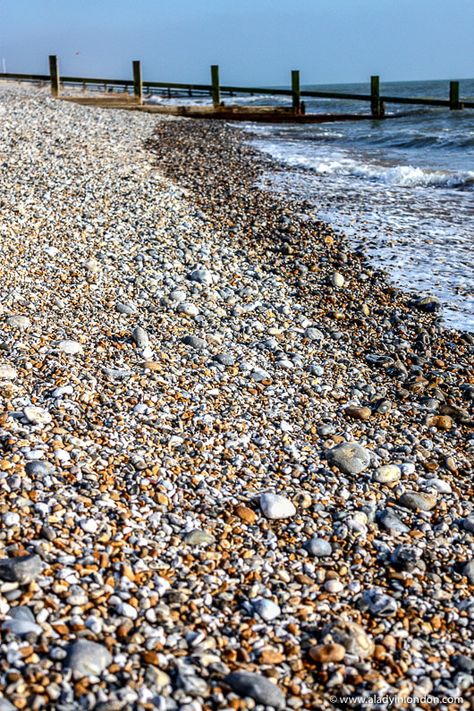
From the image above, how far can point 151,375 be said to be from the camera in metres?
4.09

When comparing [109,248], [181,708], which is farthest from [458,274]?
[181,708]

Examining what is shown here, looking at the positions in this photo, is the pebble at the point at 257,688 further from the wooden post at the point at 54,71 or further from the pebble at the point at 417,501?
the wooden post at the point at 54,71

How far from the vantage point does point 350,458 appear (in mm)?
3406

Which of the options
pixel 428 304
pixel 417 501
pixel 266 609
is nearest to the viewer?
pixel 266 609

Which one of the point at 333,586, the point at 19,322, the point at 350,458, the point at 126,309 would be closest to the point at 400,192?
the point at 126,309

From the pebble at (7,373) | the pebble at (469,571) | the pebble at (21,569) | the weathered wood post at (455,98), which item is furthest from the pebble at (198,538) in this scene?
the weathered wood post at (455,98)

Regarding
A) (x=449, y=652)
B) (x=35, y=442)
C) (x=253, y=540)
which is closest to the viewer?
(x=449, y=652)

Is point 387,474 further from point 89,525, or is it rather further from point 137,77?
point 137,77

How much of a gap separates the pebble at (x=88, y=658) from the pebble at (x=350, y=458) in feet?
5.24

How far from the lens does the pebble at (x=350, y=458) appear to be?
336 cm

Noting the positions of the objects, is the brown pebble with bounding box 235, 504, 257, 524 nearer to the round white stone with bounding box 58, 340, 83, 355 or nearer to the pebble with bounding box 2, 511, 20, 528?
the pebble with bounding box 2, 511, 20, 528

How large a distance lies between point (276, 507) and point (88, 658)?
3.67 ft

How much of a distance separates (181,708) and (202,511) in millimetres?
1020

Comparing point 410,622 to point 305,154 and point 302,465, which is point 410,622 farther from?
point 305,154
